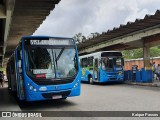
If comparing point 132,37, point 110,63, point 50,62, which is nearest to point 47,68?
point 50,62

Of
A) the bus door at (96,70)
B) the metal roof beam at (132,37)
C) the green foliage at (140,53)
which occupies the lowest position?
the bus door at (96,70)

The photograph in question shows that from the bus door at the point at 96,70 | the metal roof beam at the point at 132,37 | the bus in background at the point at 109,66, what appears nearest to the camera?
the metal roof beam at the point at 132,37

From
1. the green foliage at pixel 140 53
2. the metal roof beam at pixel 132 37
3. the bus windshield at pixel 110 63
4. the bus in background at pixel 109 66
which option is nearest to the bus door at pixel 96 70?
the bus in background at pixel 109 66

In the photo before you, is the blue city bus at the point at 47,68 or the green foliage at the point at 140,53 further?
the green foliage at the point at 140,53

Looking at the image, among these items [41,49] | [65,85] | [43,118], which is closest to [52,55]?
[41,49]

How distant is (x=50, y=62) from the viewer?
39.2ft

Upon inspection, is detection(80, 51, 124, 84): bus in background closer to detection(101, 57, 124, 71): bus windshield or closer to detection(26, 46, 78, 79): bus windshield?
detection(101, 57, 124, 71): bus windshield

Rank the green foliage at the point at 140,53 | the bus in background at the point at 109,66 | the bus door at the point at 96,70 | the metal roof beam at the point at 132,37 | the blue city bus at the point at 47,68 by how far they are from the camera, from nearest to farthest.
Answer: the blue city bus at the point at 47,68
the metal roof beam at the point at 132,37
the bus in background at the point at 109,66
the bus door at the point at 96,70
the green foliage at the point at 140,53

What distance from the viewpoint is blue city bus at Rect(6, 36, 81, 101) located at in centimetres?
1158

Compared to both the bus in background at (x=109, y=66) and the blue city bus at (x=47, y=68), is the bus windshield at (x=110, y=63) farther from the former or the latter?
the blue city bus at (x=47, y=68)

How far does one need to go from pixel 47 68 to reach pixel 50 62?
0.29 m

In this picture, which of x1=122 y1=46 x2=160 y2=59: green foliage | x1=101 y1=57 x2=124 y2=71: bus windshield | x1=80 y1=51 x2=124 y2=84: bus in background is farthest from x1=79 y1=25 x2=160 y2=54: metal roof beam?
x1=122 y1=46 x2=160 y2=59: green foliage

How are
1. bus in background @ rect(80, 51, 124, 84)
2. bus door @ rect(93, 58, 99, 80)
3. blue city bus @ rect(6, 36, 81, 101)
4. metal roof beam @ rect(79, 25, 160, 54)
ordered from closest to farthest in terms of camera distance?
1. blue city bus @ rect(6, 36, 81, 101)
2. metal roof beam @ rect(79, 25, 160, 54)
3. bus in background @ rect(80, 51, 124, 84)
4. bus door @ rect(93, 58, 99, 80)

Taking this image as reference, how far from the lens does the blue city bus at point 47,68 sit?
11.6m
